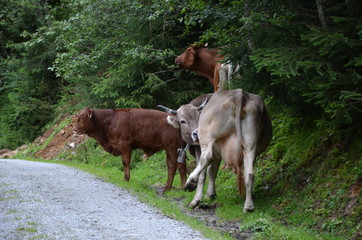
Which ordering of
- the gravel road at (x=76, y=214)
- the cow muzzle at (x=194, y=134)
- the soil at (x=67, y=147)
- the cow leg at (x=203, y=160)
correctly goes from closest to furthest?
the gravel road at (x=76, y=214) < the cow leg at (x=203, y=160) < the soil at (x=67, y=147) < the cow muzzle at (x=194, y=134)

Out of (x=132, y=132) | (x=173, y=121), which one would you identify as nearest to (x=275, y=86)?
(x=173, y=121)

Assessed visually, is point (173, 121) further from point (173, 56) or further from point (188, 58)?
point (173, 56)

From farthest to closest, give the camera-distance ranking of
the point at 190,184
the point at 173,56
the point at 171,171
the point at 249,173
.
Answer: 1. the point at 173,56
2. the point at 171,171
3. the point at 190,184
4. the point at 249,173

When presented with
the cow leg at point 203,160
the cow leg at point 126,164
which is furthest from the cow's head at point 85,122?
the cow leg at point 203,160

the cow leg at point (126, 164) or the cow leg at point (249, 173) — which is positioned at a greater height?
the cow leg at point (249, 173)

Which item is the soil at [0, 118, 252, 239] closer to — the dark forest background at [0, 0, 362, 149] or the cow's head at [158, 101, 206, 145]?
the cow's head at [158, 101, 206, 145]

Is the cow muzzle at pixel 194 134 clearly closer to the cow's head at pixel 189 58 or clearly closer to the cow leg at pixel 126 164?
the cow leg at pixel 126 164

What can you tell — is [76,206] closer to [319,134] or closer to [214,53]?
[319,134]

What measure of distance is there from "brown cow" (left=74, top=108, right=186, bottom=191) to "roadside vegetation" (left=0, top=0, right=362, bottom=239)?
2.76ft

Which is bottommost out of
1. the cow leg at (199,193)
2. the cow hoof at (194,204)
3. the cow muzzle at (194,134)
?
the cow hoof at (194,204)

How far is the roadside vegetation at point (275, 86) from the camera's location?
22.9 feet

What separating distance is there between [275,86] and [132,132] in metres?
5.40

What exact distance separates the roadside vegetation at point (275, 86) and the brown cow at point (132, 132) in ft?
2.76

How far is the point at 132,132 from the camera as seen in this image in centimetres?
1374
